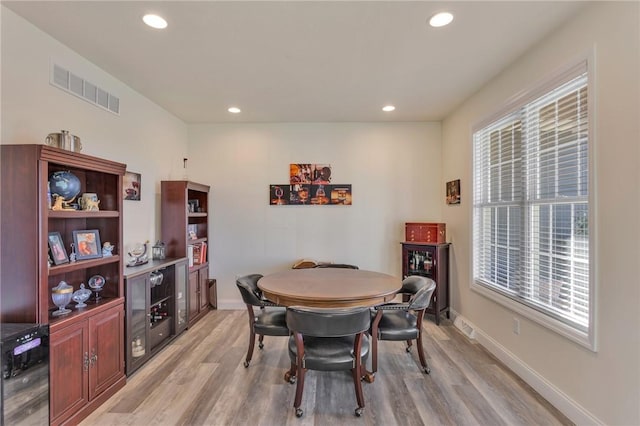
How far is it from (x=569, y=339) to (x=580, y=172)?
119cm

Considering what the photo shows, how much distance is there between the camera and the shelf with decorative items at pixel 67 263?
1799mm

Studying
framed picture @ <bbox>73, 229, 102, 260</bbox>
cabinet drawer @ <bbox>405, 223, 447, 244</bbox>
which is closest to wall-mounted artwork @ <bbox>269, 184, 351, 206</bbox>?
cabinet drawer @ <bbox>405, 223, 447, 244</bbox>

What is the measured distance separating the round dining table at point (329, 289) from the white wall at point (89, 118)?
1.87 m

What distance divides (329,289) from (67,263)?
6.49 ft

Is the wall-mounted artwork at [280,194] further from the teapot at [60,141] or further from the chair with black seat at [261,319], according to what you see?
the teapot at [60,141]

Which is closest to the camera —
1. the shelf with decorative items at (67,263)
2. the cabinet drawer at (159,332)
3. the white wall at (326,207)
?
the shelf with decorative items at (67,263)

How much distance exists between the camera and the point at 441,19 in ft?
6.79

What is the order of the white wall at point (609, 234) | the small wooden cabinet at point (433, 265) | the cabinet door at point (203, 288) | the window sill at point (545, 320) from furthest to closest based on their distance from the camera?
the cabinet door at point (203, 288)
the small wooden cabinet at point (433, 265)
the window sill at point (545, 320)
the white wall at point (609, 234)

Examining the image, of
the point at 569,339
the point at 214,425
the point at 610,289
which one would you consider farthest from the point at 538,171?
the point at 214,425

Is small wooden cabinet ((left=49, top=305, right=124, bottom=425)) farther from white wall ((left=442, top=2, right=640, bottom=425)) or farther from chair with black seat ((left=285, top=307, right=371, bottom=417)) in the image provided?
white wall ((left=442, top=2, right=640, bottom=425))

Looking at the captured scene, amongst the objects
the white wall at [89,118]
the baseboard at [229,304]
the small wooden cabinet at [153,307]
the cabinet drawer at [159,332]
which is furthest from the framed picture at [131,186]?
the baseboard at [229,304]

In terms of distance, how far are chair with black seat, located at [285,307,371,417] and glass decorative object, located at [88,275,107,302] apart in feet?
5.28

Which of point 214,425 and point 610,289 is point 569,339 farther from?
point 214,425

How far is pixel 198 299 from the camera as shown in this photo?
401cm
